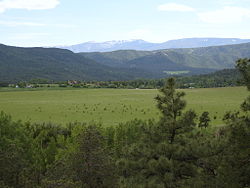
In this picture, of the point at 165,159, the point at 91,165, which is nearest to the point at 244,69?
the point at 165,159

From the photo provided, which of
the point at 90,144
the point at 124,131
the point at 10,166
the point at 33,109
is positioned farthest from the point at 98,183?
the point at 33,109

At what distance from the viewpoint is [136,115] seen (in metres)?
72.0

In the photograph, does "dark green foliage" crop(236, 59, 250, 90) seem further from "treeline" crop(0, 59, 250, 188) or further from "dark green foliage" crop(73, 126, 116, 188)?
"dark green foliage" crop(73, 126, 116, 188)

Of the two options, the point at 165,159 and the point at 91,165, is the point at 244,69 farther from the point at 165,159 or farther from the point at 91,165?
the point at 91,165

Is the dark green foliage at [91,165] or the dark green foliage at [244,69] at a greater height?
the dark green foliage at [244,69]

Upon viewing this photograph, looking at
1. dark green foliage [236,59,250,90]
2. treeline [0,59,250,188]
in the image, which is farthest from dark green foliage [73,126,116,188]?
dark green foliage [236,59,250,90]

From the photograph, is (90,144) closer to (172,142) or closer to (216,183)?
(172,142)

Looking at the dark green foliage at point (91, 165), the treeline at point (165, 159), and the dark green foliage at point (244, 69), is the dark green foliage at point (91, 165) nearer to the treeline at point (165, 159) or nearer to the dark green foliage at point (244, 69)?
the treeline at point (165, 159)

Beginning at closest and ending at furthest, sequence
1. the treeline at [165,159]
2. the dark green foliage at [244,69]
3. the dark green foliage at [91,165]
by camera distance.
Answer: the dark green foliage at [244,69]
the treeline at [165,159]
the dark green foliage at [91,165]

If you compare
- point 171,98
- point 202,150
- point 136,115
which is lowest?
point 136,115

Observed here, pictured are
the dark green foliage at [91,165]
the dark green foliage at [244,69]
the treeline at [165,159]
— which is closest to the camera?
the dark green foliage at [244,69]

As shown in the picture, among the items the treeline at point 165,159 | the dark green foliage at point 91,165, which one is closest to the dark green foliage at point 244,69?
the treeline at point 165,159

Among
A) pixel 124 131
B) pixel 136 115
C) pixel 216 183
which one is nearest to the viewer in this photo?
pixel 216 183

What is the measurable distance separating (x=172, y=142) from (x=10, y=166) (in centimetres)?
975
